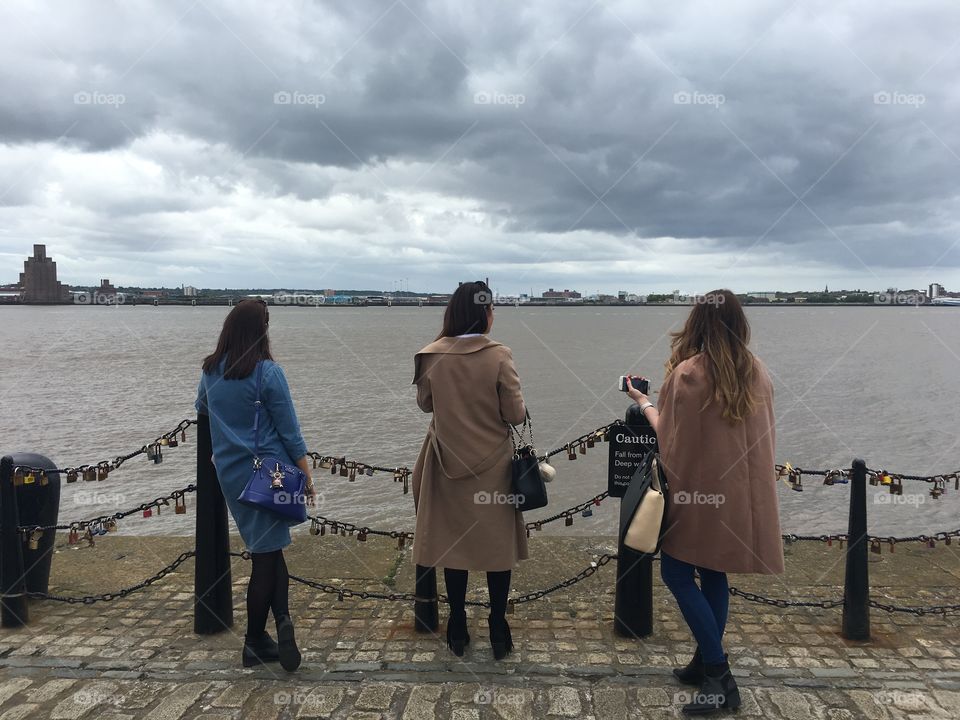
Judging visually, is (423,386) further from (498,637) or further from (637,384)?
(498,637)

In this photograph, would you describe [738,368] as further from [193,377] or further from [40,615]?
[193,377]

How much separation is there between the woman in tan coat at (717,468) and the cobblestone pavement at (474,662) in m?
0.55

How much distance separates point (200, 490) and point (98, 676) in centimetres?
123

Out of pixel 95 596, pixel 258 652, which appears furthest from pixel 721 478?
pixel 95 596

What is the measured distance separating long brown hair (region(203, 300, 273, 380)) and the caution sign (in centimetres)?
239

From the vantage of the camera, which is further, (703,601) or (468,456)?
(468,456)

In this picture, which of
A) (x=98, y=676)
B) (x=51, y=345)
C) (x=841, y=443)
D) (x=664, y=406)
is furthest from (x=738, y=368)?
(x=51, y=345)

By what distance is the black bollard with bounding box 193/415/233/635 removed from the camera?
4621 mm

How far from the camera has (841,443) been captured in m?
17.3

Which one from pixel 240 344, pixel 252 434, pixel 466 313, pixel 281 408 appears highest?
pixel 466 313

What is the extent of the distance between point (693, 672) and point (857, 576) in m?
1.53

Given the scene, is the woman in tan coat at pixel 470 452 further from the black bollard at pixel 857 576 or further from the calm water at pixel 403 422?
the calm water at pixel 403 422

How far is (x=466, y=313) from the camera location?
4.08 m

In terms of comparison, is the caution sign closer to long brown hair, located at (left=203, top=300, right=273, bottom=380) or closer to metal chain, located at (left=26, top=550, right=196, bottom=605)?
long brown hair, located at (left=203, top=300, right=273, bottom=380)
